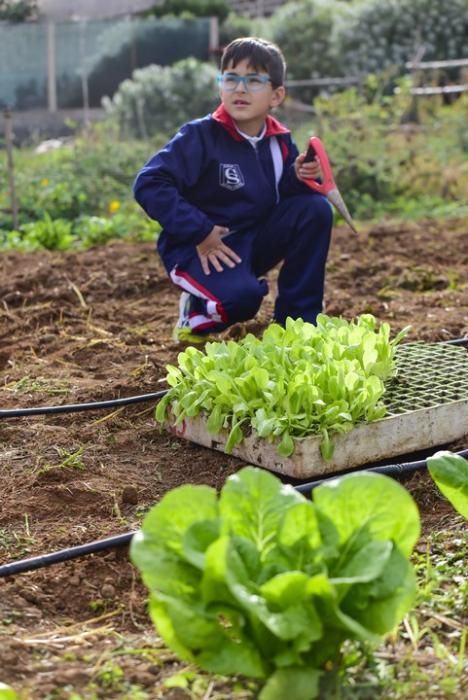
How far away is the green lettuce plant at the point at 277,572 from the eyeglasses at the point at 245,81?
270 cm

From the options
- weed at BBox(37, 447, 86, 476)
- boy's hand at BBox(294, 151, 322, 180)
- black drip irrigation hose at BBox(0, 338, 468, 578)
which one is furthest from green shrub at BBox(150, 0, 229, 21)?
weed at BBox(37, 447, 86, 476)

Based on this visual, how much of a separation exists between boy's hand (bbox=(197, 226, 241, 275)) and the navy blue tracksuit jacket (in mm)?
31

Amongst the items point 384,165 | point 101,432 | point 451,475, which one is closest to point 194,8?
point 384,165

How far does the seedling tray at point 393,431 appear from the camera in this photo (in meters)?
3.10

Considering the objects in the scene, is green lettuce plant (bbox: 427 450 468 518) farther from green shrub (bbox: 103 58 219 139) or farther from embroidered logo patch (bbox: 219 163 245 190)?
green shrub (bbox: 103 58 219 139)

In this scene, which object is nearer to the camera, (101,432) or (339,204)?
(101,432)

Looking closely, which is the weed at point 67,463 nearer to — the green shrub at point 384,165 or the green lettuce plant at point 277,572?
the green lettuce plant at point 277,572

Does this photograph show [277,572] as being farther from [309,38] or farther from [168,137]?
[309,38]

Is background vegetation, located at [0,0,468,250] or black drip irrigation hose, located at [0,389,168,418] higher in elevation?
black drip irrigation hose, located at [0,389,168,418]

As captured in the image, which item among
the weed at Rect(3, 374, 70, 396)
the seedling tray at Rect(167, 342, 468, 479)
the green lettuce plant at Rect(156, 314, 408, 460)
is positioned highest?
the green lettuce plant at Rect(156, 314, 408, 460)

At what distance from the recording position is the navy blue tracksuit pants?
14.3ft

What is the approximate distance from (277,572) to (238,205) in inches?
107

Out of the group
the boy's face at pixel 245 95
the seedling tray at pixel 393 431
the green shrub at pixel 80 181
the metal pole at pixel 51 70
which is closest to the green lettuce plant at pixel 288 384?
the seedling tray at pixel 393 431

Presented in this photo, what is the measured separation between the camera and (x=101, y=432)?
3641mm
